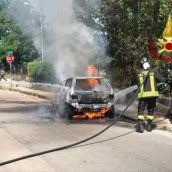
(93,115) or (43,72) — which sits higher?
(43,72)

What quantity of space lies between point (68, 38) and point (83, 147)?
570 inches

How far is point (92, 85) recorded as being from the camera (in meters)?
16.2

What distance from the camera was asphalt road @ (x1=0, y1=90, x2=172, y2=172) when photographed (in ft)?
28.3

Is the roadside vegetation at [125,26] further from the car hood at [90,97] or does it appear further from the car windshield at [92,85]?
the car hood at [90,97]

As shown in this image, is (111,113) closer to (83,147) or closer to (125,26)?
(83,147)

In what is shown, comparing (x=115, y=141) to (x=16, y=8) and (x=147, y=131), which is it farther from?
(x=16, y=8)

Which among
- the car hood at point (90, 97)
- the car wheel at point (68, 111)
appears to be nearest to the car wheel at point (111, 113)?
the car hood at point (90, 97)

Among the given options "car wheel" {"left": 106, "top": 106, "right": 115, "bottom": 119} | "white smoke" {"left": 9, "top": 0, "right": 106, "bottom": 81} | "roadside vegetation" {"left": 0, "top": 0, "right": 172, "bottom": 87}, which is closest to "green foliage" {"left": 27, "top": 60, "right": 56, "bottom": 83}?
"white smoke" {"left": 9, "top": 0, "right": 106, "bottom": 81}

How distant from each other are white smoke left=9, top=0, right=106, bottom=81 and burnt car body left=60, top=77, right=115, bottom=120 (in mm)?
6254

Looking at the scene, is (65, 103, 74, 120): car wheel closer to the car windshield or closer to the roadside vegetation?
the car windshield

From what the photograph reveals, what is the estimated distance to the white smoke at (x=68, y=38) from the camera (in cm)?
2175

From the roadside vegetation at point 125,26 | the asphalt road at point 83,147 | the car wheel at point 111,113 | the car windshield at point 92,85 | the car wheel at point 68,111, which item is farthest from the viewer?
the roadside vegetation at point 125,26

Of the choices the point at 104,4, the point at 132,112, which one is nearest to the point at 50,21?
the point at 104,4

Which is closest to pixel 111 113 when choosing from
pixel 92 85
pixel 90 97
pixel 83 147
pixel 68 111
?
pixel 90 97
